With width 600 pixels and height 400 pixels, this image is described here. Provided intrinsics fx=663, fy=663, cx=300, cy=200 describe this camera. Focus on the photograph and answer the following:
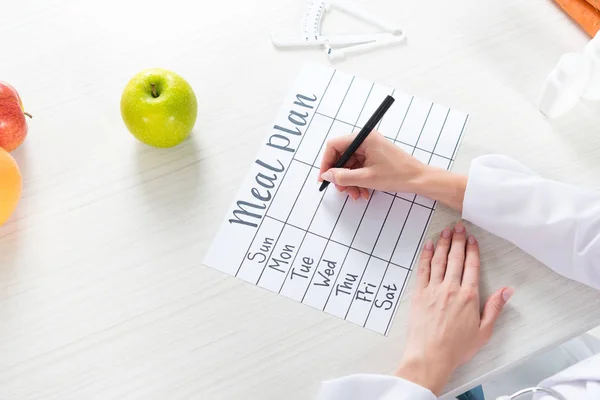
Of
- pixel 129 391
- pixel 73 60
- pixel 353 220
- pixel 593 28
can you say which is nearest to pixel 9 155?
pixel 73 60

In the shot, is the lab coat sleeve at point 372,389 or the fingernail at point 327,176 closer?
the lab coat sleeve at point 372,389

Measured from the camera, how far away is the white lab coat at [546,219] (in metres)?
0.89

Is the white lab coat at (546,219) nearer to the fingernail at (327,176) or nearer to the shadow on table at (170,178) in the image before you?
the fingernail at (327,176)

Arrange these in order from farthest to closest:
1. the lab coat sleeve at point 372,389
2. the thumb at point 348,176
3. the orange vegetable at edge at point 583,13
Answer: the orange vegetable at edge at point 583,13
the thumb at point 348,176
the lab coat sleeve at point 372,389

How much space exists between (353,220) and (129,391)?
1.24 ft

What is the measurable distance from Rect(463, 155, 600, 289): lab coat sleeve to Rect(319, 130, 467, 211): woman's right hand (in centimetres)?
3

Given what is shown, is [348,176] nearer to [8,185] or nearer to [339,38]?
[339,38]

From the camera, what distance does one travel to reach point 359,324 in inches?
34.4

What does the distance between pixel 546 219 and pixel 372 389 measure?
1.11 feet

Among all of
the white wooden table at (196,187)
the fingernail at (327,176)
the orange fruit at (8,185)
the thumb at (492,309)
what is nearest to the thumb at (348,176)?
the fingernail at (327,176)

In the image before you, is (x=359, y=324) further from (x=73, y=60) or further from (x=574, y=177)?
(x=73, y=60)

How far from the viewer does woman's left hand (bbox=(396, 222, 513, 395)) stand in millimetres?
840

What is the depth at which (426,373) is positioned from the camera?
0.83 meters

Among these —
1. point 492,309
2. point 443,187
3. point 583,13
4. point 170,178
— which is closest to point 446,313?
point 492,309
